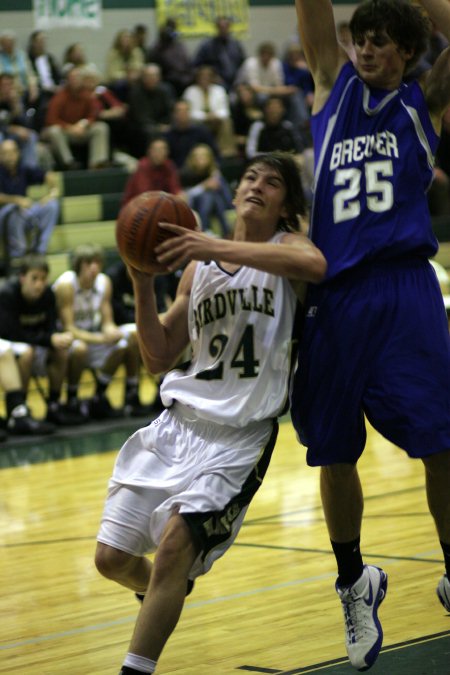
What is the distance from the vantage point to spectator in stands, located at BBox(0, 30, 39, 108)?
14605 millimetres

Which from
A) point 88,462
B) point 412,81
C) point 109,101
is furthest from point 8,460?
point 109,101

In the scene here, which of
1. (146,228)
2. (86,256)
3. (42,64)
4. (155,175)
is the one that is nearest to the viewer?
(146,228)

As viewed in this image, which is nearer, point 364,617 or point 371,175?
point 371,175

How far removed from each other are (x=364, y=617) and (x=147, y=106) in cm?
1175

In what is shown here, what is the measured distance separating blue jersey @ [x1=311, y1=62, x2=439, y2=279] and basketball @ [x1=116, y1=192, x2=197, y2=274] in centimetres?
50

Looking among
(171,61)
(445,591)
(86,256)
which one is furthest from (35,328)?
(171,61)

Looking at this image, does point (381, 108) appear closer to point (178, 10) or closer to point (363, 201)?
point (363, 201)

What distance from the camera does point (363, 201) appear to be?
3.81 metres

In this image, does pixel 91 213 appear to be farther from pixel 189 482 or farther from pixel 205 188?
pixel 189 482

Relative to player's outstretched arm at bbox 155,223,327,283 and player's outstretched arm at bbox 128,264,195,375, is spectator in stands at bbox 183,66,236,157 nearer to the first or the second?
player's outstretched arm at bbox 128,264,195,375

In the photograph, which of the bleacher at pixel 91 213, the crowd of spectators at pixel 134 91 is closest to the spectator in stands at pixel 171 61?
the crowd of spectators at pixel 134 91

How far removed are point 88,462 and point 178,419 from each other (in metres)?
4.76

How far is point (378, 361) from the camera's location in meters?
3.82

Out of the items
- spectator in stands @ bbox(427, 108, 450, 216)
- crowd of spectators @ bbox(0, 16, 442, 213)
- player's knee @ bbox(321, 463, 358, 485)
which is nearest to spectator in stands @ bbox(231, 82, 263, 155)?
crowd of spectators @ bbox(0, 16, 442, 213)
